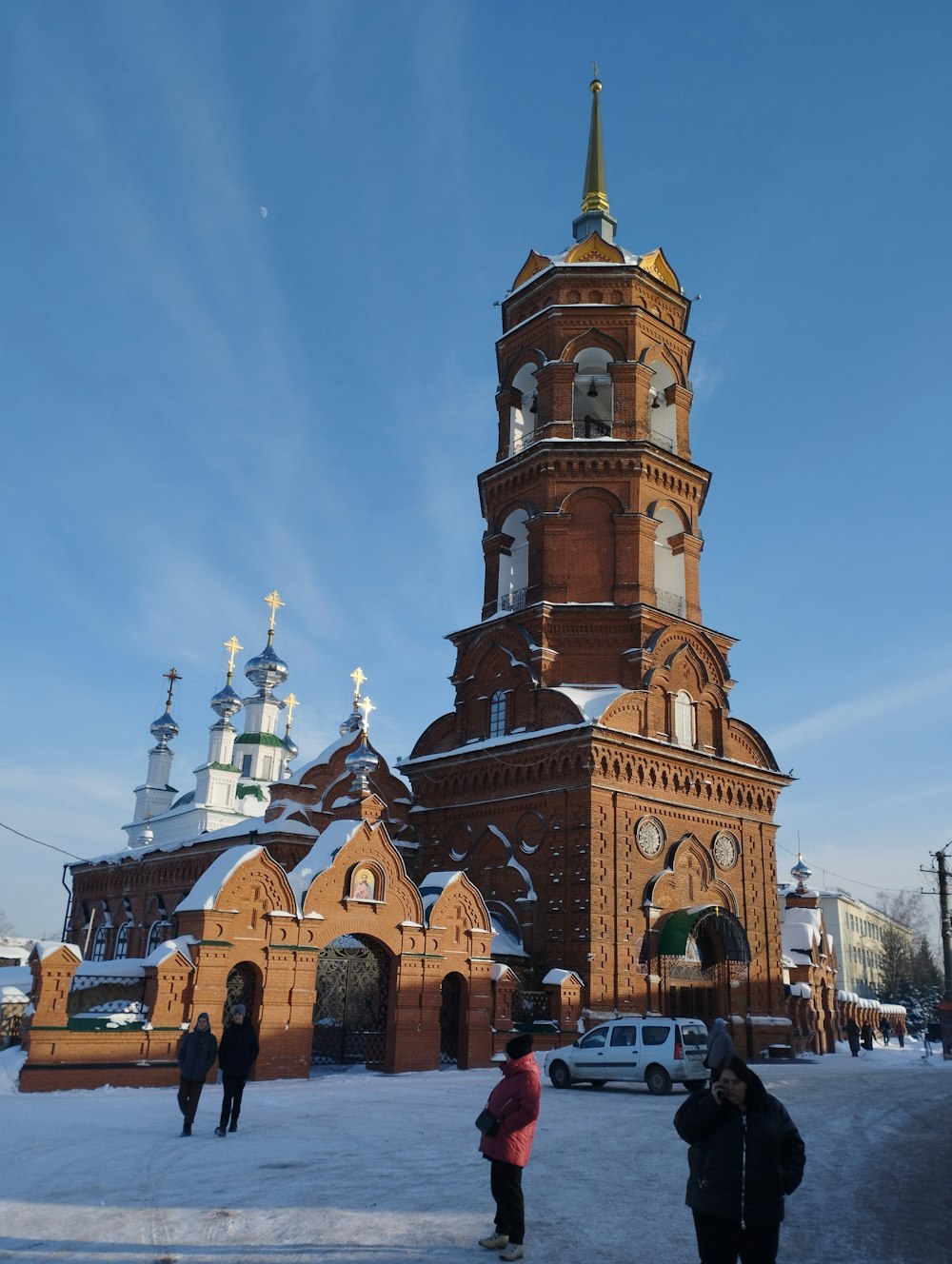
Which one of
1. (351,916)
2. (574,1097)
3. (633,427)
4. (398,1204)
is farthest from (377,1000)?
(633,427)

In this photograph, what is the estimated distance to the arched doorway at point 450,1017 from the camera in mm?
19906

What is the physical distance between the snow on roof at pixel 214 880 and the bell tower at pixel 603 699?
6865 mm

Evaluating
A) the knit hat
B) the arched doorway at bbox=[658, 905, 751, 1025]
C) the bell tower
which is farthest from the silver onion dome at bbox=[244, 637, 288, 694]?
the knit hat

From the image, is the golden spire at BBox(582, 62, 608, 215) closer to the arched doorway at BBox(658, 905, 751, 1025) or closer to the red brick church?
the red brick church

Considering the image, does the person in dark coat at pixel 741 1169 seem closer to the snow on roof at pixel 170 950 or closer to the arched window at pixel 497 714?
the snow on roof at pixel 170 950

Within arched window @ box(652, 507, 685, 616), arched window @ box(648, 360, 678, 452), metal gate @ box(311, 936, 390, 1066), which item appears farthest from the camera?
arched window @ box(648, 360, 678, 452)

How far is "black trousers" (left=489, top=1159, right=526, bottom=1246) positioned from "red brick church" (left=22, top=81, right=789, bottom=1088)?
10677 mm

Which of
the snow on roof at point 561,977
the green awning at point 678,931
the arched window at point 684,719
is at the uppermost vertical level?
the arched window at point 684,719

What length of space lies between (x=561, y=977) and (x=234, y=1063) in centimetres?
1179

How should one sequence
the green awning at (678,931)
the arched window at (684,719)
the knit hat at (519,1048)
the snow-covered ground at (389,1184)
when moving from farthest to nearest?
the arched window at (684,719) → the green awning at (678,931) → the knit hat at (519,1048) → the snow-covered ground at (389,1184)

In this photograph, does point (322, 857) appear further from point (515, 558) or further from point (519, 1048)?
point (519, 1048)

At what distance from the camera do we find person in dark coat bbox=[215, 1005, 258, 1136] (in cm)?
1020

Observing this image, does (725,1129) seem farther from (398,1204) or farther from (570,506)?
(570,506)

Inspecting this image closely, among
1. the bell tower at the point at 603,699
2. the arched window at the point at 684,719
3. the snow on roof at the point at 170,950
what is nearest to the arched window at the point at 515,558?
the bell tower at the point at 603,699
